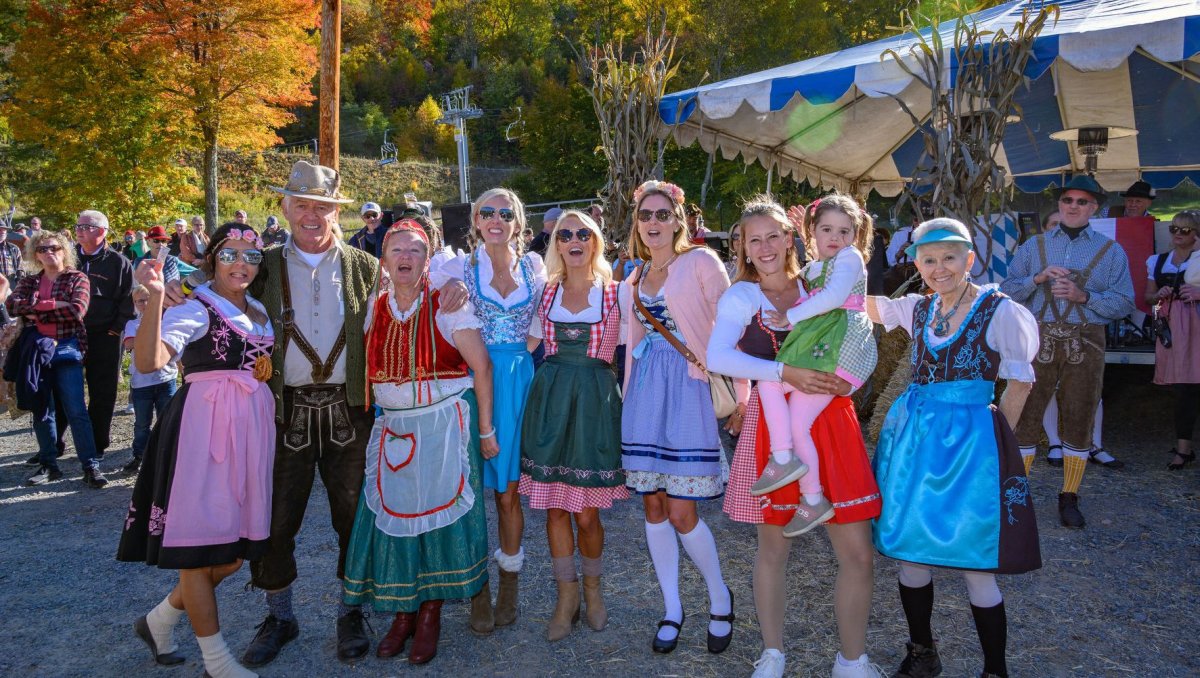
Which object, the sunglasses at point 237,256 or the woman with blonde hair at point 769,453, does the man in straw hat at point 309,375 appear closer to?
the sunglasses at point 237,256

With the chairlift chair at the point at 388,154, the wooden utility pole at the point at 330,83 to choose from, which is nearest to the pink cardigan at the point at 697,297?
the wooden utility pole at the point at 330,83

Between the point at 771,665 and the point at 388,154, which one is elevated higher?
the point at 388,154

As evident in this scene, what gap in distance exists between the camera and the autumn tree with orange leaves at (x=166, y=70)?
1623 cm

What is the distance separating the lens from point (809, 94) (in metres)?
6.27

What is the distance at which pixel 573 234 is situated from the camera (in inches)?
137

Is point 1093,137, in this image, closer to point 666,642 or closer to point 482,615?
point 666,642

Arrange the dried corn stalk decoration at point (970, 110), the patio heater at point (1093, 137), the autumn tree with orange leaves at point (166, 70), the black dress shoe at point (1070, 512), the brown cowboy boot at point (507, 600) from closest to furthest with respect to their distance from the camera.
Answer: the brown cowboy boot at point (507, 600) → the black dress shoe at point (1070, 512) → the dried corn stalk decoration at point (970, 110) → the patio heater at point (1093, 137) → the autumn tree with orange leaves at point (166, 70)

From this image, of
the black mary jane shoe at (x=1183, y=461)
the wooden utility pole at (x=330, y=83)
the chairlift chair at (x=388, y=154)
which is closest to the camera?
the black mary jane shoe at (x=1183, y=461)

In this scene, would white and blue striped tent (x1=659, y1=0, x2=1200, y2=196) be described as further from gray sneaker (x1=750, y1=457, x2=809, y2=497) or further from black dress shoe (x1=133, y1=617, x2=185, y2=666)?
black dress shoe (x1=133, y1=617, x2=185, y2=666)

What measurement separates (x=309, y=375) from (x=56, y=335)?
3799mm

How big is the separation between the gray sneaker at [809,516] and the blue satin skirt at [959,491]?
9.5 inches

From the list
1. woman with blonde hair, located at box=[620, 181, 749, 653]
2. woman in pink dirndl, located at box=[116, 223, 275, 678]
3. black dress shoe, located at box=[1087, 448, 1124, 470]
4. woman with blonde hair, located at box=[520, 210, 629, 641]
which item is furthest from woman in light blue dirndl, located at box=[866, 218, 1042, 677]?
black dress shoe, located at box=[1087, 448, 1124, 470]

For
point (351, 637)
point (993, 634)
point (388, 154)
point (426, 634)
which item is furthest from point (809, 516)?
point (388, 154)

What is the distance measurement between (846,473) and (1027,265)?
3055 mm
